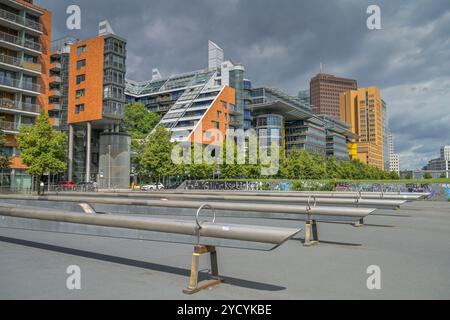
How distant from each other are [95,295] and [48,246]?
3650mm

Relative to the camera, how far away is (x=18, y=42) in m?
52.0

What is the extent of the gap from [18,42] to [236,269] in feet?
189

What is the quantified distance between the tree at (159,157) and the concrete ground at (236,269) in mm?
49543

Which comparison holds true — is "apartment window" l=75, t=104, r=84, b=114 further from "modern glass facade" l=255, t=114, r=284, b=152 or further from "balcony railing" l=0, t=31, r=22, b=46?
"modern glass facade" l=255, t=114, r=284, b=152

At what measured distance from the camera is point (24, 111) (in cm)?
5162

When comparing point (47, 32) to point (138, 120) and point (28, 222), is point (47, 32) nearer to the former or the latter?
point (138, 120)

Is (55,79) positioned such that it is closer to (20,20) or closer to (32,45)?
(32,45)

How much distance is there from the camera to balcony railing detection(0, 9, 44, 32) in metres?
50.0

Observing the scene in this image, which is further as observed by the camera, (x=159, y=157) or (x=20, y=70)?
(x=159, y=157)

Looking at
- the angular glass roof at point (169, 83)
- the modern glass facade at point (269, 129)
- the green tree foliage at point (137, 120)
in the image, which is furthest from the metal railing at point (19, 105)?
the modern glass facade at point (269, 129)

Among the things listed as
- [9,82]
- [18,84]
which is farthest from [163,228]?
[18,84]

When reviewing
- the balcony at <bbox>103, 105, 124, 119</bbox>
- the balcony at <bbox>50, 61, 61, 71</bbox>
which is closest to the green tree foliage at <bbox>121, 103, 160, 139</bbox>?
the balcony at <bbox>50, 61, 61, 71</bbox>

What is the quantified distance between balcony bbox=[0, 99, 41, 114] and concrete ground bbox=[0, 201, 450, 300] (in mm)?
48723
